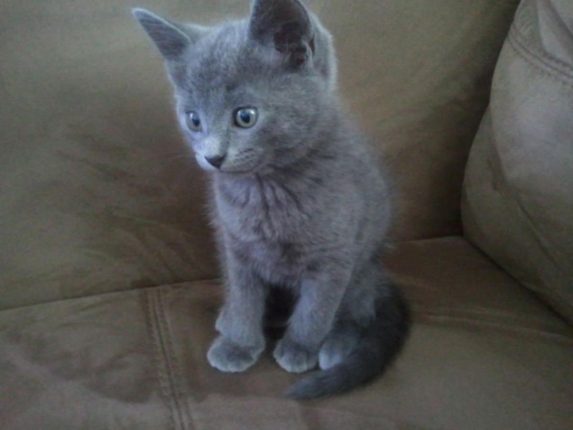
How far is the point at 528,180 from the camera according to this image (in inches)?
41.6

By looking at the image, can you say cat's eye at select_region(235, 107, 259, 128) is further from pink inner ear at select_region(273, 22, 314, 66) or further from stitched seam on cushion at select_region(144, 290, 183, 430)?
stitched seam on cushion at select_region(144, 290, 183, 430)

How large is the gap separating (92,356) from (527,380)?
2.29 feet

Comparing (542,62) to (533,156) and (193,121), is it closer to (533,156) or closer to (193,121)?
(533,156)

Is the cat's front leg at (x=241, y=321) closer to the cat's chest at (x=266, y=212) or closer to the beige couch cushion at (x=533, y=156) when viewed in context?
the cat's chest at (x=266, y=212)

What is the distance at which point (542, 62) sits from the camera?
105cm

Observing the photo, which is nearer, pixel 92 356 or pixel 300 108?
pixel 300 108

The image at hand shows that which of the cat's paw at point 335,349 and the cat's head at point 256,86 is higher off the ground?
the cat's head at point 256,86

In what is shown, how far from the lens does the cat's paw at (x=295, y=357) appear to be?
0.98 metres

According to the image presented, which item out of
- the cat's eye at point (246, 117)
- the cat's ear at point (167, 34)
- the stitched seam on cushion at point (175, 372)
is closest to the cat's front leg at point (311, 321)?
the stitched seam on cushion at point (175, 372)

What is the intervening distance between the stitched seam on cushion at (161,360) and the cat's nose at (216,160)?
0.35m

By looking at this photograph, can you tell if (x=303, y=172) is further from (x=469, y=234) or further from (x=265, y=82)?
(x=469, y=234)

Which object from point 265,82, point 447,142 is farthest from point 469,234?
point 265,82

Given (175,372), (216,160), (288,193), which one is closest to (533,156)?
(288,193)

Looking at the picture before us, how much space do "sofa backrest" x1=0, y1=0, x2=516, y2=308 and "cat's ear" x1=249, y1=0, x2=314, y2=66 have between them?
1.14 ft
